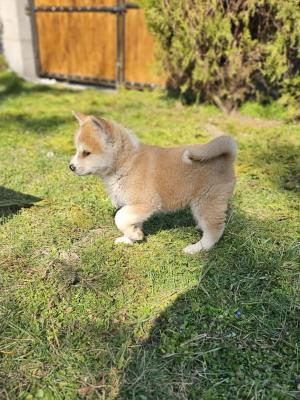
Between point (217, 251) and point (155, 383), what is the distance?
139cm

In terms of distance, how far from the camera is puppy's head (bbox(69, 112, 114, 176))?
303 cm

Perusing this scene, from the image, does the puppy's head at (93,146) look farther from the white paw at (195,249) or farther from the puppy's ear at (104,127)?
the white paw at (195,249)

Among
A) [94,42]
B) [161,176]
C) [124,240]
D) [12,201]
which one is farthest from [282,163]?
[94,42]

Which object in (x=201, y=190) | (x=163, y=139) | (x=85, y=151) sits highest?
(x=85, y=151)

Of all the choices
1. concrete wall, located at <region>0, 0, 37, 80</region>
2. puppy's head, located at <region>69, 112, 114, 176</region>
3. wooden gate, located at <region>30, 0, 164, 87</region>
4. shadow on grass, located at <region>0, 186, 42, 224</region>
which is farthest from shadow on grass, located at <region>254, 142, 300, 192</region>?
concrete wall, located at <region>0, 0, 37, 80</region>

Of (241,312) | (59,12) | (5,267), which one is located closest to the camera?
(241,312)

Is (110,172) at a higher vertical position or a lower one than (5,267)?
higher

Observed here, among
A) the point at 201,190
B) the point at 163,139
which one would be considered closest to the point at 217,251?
the point at 201,190

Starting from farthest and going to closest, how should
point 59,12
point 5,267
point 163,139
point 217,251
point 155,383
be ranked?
point 59,12
point 163,139
point 217,251
point 5,267
point 155,383

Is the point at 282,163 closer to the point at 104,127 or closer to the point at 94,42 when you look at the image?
the point at 104,127

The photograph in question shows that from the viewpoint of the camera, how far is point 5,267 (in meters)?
3.05

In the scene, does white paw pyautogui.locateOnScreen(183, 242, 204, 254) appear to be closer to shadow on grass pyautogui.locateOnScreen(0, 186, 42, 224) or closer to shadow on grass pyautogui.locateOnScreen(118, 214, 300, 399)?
shadow on grass pyautogui.locateOnScreen(118, 214, 300, 399)

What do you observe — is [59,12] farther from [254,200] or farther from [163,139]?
[254,200]

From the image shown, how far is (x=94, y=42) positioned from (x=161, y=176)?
6947 millimetres
